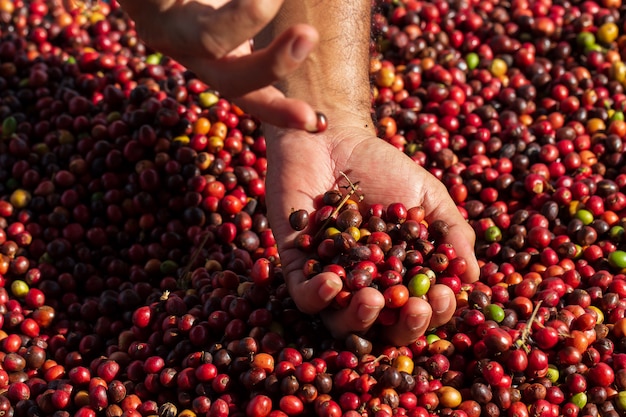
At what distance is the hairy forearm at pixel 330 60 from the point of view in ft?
14.8

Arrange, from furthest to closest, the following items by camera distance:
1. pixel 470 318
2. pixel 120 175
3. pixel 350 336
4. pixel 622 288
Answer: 1. pixel 120 175
2. pixel 622 288
3. pixel 470 318
4. pixel 350 336

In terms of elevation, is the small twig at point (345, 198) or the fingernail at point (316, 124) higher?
the fingernail at point (316, 124)

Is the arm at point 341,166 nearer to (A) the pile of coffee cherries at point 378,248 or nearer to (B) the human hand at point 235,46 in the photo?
(A) the pile of coffee cherries at point 378,248

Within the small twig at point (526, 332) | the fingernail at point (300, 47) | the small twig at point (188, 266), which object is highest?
the fingernail at point (300, 47)

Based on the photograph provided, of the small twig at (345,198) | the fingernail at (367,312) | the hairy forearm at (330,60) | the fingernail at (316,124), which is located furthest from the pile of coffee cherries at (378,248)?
the fingernail at (316,124)

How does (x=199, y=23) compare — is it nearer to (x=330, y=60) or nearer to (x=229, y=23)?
(x=229, y=23)

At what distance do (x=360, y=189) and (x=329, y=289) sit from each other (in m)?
0.85

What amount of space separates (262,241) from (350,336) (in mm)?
1318

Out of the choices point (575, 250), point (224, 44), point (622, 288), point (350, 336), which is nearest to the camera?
point (224, 44)

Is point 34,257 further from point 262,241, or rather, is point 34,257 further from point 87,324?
point 262,241

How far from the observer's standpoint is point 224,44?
7.37 ft

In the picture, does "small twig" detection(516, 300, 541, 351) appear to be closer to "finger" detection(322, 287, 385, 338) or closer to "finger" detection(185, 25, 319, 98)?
"finger" detection(322, 287, 385, 338)

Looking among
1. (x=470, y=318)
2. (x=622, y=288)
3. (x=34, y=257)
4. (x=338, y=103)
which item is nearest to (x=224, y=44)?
(x=470, y=318)

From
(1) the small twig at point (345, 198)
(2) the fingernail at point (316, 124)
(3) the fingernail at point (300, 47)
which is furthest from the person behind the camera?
(1) the small twig at point (345, 198)
